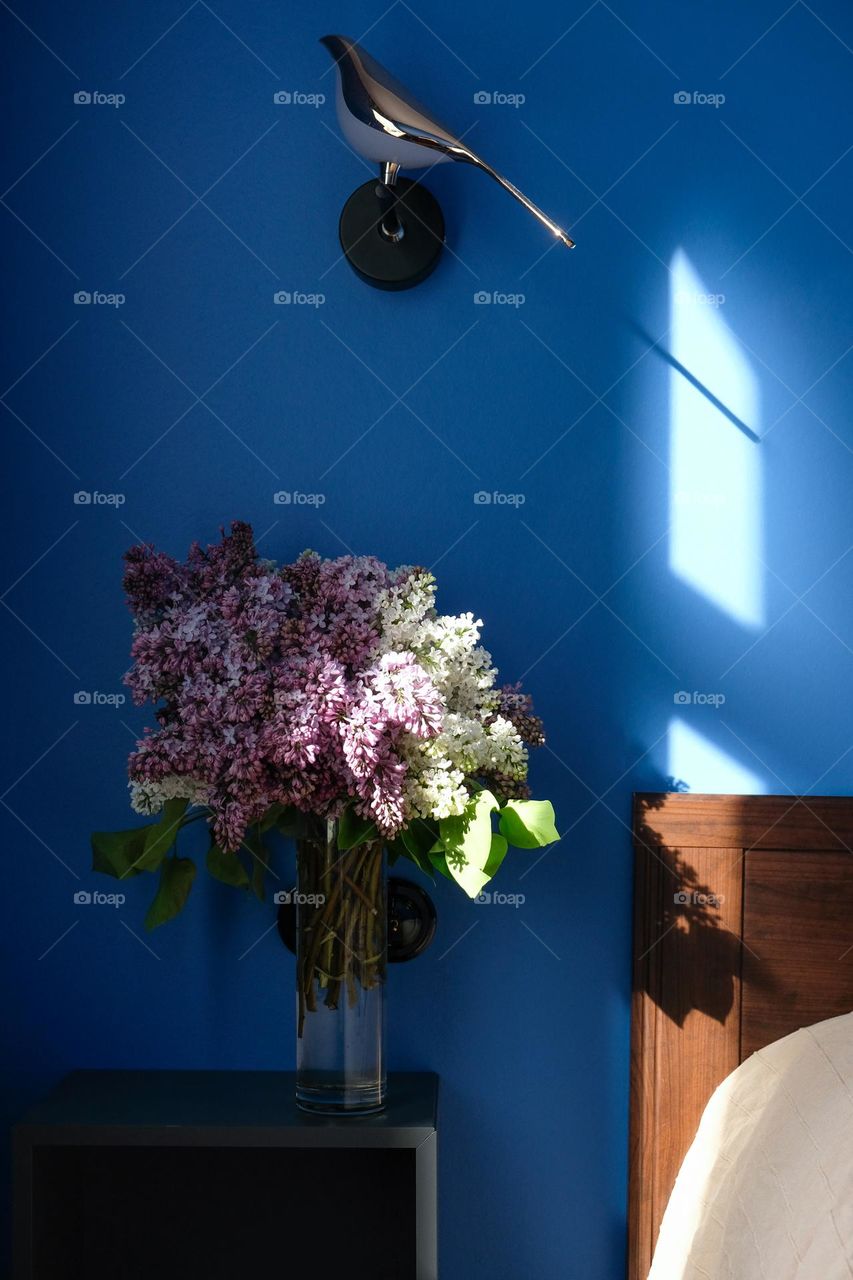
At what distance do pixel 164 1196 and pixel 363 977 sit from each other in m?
0.52

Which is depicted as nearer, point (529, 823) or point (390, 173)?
point (529, 823)

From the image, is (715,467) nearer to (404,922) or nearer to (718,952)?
(718,952)

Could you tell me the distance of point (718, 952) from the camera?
163cm

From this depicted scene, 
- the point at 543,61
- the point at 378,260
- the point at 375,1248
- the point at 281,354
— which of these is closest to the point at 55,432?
the point at 281,354

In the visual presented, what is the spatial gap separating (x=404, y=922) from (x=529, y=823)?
0.98ft

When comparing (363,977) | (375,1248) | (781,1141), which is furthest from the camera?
(375,1248)

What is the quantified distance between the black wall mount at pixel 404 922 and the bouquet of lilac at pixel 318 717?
0.17m

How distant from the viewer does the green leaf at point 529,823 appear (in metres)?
1.44

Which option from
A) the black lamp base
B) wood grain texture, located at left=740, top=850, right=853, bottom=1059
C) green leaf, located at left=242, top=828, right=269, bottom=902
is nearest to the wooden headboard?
wood grain texture, located at left=740, top=850, right=853, bottom=1059

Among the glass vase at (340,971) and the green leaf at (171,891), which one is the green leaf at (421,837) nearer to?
the glass vase at (340,971)

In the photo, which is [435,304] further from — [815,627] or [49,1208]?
[49,1208]

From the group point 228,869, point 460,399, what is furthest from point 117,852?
point 460,399

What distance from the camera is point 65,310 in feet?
5.62

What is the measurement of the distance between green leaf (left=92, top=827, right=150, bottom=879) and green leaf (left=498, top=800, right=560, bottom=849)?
1.58 ft
